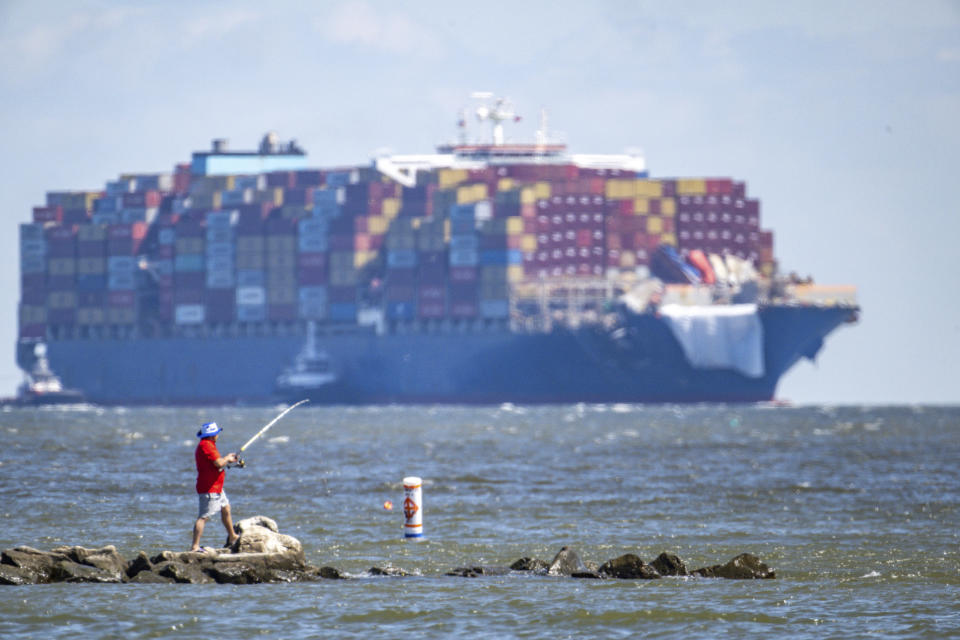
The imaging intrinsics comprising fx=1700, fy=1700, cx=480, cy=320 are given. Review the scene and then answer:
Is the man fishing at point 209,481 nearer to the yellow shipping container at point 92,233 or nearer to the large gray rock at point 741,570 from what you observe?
the large gray rock at point 741,570

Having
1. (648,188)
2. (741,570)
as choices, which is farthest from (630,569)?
(648,188)

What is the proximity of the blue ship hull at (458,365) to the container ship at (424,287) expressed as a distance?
0.16m

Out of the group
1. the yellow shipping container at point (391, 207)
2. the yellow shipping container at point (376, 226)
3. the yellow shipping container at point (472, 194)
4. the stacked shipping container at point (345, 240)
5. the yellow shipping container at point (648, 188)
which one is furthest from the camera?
the yellow shipping container at point (391, 207)

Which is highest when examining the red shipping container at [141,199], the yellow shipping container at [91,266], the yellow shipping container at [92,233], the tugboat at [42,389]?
the red shipping container at [141,199]

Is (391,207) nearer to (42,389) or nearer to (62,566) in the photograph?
(42,389)

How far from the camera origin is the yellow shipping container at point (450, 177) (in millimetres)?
128625

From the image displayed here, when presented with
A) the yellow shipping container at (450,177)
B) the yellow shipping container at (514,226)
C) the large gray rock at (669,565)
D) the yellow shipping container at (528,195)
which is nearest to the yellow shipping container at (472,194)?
the yellow shipping container at (450,177)

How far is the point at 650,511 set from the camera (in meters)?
30.0

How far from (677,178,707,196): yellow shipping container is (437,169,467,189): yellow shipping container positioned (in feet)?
54.4

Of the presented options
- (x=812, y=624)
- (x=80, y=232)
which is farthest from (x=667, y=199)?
(x=812, y=624)

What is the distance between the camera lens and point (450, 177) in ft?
424

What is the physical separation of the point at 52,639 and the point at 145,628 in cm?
93

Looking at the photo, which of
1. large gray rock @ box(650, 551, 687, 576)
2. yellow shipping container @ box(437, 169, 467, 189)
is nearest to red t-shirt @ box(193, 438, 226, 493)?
large gray rock @ box(650, 551, 687, 576)

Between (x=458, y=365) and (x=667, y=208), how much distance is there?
62.1ft
